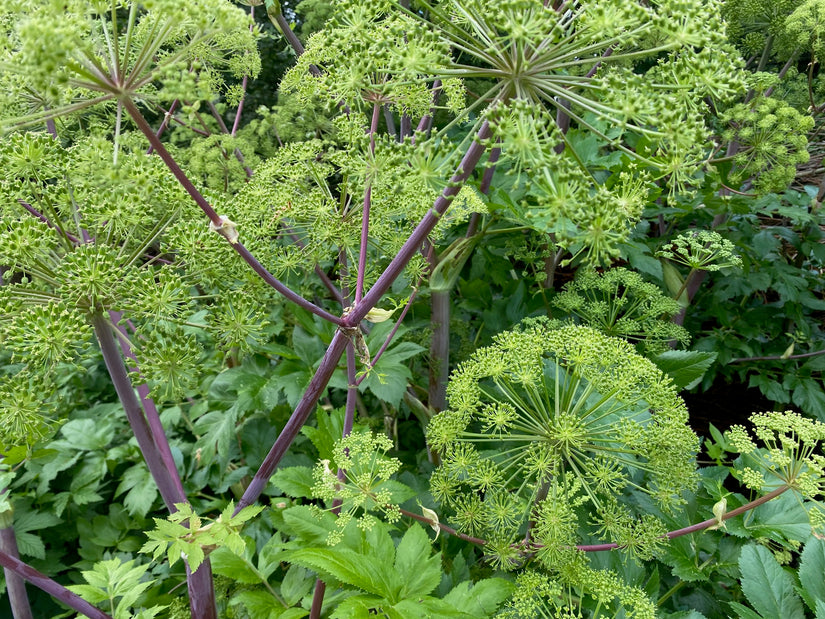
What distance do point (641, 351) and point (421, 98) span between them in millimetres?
1712

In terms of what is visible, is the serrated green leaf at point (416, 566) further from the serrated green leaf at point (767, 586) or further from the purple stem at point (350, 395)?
the serrated green leaf at point (767, 586)

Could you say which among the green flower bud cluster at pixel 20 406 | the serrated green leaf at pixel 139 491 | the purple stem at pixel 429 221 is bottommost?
the serrated green leaf at pixel 139 491

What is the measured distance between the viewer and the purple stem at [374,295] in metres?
1.09

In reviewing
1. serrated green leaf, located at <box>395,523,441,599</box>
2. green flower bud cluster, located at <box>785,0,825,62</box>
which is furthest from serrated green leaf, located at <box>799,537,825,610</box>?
green flower bud cluster, located at <box>785,0,825,62</box>

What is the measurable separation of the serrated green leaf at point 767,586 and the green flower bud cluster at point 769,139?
190 cm

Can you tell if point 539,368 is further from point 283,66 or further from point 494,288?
point 283,66

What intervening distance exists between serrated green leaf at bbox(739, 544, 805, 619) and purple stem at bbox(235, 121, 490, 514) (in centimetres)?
148

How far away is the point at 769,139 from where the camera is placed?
8.99 feet

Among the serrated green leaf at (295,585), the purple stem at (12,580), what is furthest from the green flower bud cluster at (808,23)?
the purple stem at (12,580)

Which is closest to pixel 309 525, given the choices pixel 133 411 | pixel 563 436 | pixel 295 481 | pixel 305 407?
pixel 295 481

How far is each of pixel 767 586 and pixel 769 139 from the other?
228 cm

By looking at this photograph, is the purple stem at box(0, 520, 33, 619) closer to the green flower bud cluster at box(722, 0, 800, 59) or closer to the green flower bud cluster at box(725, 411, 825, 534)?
the green flower bud cluster at box(725, 411, 825, 534)

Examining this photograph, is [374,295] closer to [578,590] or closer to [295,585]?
[578,590]

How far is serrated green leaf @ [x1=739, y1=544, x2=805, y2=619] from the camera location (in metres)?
1.57
